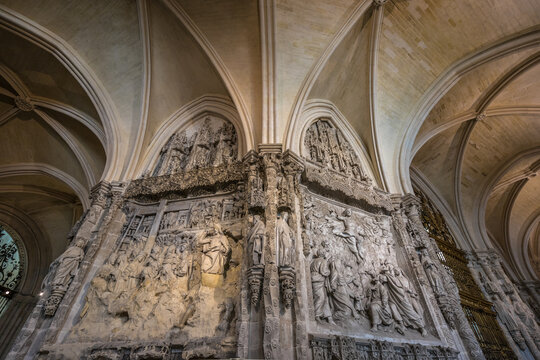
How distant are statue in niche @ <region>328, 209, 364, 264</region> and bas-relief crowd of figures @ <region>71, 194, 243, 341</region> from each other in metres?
2.39

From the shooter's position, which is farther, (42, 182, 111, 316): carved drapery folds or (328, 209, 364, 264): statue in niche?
(328, 209, 364, 264): statue in niche

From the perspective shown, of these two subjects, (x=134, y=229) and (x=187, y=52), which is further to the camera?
(x=187, y=52)

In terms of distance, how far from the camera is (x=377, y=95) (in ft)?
28.5

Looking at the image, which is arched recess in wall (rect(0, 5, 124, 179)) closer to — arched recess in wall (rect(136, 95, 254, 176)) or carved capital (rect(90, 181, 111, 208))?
carved capital (rect(90, 181, 111, 208))

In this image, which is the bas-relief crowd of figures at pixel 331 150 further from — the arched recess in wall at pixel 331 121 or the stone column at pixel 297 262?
the stone column at pixel 297 262

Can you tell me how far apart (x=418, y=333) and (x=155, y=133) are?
28.2ft

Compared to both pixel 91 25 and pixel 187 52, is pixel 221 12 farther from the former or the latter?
pixel 91 25

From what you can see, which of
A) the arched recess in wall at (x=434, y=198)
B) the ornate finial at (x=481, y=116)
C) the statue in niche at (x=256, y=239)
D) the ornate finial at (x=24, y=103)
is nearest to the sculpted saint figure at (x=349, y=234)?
the statue in niche at (x=256, y=239)

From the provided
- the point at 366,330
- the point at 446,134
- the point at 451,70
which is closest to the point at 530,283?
the point at 446,134

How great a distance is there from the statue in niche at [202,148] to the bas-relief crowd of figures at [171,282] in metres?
1.65

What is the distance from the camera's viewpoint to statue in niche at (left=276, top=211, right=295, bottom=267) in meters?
4.39

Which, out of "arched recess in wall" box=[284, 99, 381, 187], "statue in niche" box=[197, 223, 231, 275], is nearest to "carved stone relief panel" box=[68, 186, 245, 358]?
"statue in niche" box=[197, 223, 231, 275]

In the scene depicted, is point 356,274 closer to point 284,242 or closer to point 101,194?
point 284,242

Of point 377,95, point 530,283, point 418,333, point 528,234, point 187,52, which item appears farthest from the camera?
point 528,234
